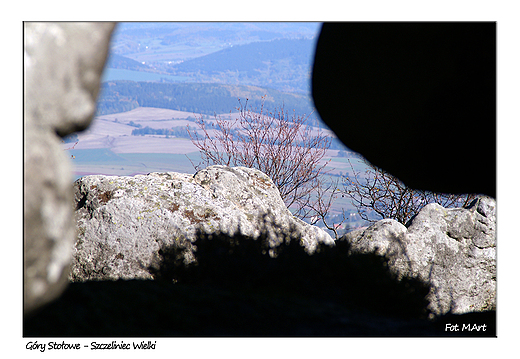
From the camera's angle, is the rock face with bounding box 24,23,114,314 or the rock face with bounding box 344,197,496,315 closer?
the rock face with bounding box 24,23,114,314

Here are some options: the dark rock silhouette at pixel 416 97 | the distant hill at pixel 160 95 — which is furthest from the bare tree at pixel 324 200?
the distant hill at pixel 160 95

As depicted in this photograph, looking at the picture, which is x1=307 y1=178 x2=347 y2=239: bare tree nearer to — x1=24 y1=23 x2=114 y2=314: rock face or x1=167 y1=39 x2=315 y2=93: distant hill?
x1=24 y1=23 x2=114 y2=314: rock face

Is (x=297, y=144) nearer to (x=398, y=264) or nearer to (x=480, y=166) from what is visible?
(x=398, y=264)

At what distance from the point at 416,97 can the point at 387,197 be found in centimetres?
638

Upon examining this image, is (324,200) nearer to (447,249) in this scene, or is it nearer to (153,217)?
(447,249)

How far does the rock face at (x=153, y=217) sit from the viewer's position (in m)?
4.34

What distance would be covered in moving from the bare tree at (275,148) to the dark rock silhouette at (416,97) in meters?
6.13

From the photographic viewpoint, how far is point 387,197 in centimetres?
938

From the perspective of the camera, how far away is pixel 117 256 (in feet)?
14.2

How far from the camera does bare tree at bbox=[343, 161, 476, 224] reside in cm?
917

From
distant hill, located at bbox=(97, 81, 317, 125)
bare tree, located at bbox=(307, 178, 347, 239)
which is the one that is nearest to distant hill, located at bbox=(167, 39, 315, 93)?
distant hill, located at bbox=(97, 81, 317, 125)

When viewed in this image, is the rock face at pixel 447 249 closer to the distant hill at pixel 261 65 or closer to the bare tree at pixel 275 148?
the bare tree at pixel 275 148

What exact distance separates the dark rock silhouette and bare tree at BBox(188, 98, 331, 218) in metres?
6.13
